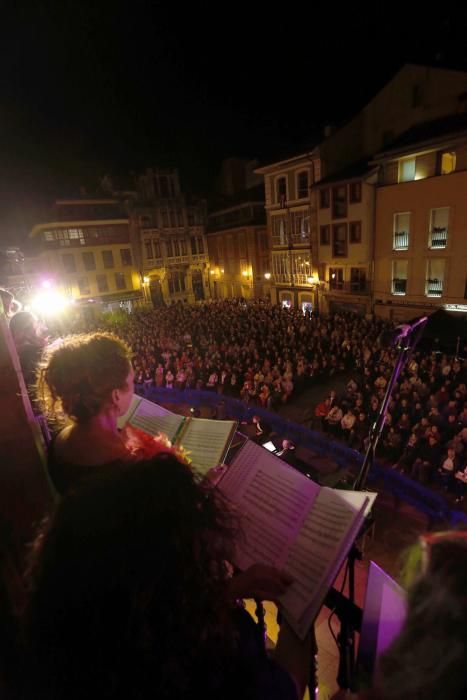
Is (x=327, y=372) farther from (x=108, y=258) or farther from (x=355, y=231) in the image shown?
(x=108, y=258)

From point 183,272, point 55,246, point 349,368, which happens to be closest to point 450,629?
point 349,368

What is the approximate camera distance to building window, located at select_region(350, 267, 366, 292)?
22.2 m

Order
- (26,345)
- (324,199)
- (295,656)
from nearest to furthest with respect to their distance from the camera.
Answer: (295,656) → (26,345) → (324,199)

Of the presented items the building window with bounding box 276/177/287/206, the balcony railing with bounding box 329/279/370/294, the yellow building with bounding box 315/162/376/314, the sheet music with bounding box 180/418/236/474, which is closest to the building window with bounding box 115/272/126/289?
the building window with bounding box 276/177/287/206

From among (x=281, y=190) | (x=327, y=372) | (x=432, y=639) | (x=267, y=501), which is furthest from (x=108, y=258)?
(x=432, y=639)

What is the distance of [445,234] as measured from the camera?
58.9 feet

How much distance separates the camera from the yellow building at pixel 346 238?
829 inches

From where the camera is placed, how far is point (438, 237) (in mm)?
18281

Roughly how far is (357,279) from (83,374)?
901 inches

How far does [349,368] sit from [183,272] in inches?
1130

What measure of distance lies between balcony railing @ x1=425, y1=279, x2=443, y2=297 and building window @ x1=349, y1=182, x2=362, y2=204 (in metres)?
6.36

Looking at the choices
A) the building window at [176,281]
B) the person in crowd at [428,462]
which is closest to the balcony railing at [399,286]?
the person in crowd at [428,462]

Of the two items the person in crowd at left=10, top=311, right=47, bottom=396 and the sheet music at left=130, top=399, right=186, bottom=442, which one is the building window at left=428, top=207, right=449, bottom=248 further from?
the person in crowd at left=10, top=311, right=47, bottom=396

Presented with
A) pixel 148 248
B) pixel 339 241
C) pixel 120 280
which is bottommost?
pixel 120 280
